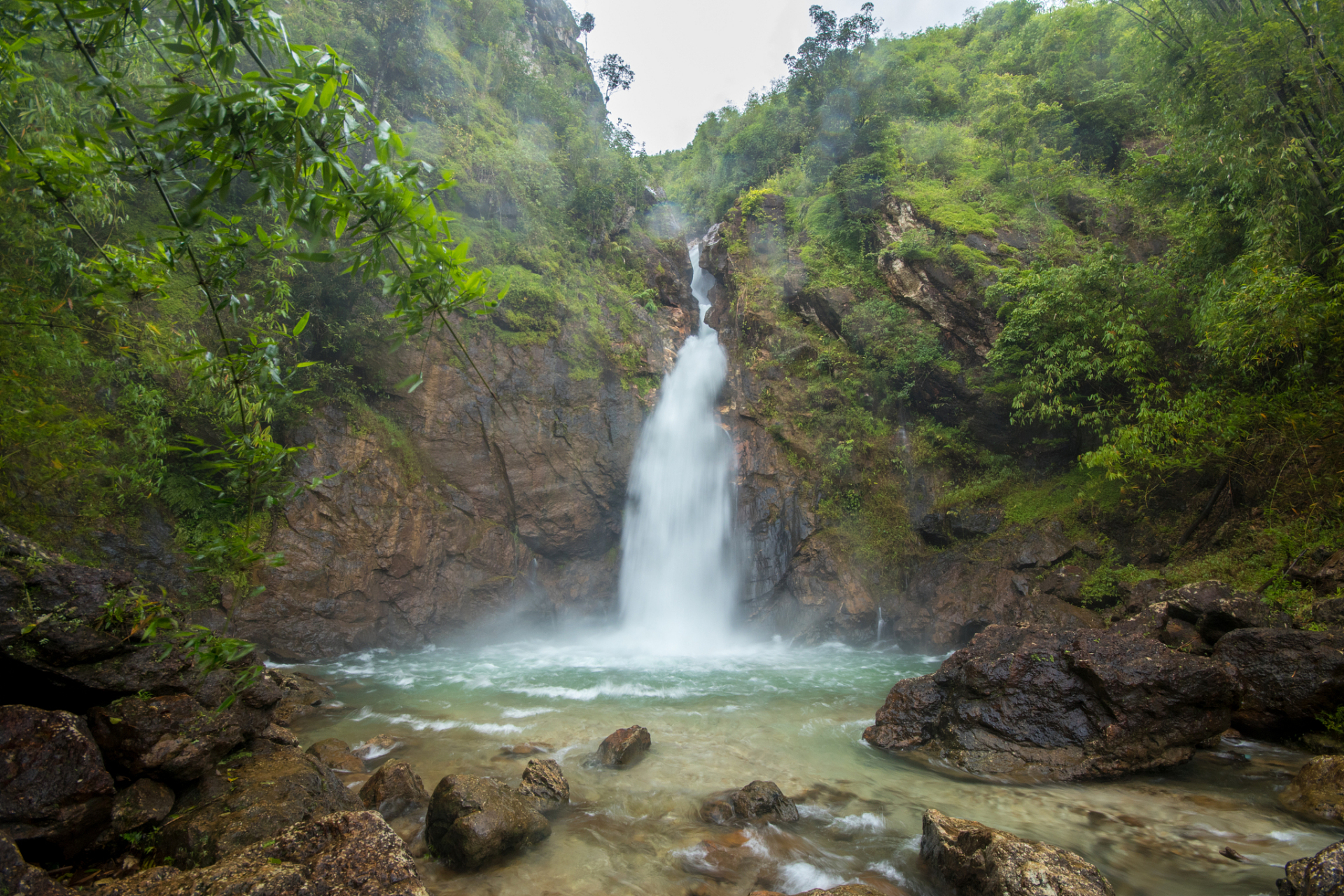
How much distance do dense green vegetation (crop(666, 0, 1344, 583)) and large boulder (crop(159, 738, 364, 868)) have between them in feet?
42.5

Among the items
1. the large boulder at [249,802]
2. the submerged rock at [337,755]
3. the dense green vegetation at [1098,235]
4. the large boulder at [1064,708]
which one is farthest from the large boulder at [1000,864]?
the dense green vegetation at [1098,235]

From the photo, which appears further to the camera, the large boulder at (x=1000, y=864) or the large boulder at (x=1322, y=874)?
the large boulder at (x=1000, y=864)

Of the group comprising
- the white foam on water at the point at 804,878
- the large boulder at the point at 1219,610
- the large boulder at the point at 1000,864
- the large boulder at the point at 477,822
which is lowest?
the white foam on water at the point at 804,878

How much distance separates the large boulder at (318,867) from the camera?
2.72 meters

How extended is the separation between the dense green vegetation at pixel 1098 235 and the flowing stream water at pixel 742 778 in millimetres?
5518

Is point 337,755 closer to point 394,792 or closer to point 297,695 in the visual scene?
point 394,792

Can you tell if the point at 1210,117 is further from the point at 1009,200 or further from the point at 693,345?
the point at 693,345

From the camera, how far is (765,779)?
7.04 metres

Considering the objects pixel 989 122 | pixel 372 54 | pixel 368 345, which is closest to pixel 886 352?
pixel 989 122

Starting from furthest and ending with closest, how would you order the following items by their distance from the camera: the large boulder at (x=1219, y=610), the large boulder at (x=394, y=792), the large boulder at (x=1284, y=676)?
the large boulder at (x=1219, y=610)
the large boulder at (x=1284, y=676)
the large boulder at (x=394, y=792)

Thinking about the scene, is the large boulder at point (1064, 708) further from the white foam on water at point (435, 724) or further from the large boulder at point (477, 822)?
the white foam on water at point (435, 724)

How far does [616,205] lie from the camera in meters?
23.3

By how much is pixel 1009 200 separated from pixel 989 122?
4.49m

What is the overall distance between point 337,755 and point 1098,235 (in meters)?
21.2
